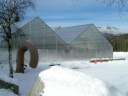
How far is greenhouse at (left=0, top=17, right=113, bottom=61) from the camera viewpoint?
117 ft

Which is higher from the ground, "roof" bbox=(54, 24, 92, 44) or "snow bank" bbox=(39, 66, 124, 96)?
"snow bank" bbox=(39, 66, 124, 96)

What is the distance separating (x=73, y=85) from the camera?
4543mm

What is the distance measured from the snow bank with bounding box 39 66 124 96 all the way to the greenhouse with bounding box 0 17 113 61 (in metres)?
28.8

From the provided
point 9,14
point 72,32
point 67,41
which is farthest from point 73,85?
point 72,32

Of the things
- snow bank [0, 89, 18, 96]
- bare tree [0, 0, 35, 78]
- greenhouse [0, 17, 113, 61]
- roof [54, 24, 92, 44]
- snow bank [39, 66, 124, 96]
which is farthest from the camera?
roof [54, 24, 92, 44]

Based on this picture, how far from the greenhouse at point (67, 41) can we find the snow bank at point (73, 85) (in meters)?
28.8

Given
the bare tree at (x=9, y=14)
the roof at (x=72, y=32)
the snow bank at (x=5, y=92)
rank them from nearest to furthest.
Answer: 1. the snow bank at (x=5, y=92)
2. the bare tree at (x=9, y=14)
3. the roof at (x=72, y=32)

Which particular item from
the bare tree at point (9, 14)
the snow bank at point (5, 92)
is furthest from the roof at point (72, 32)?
the snow bank at point (5, 92)

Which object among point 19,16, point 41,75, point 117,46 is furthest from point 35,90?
point 117,46

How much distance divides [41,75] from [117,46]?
53951 mm

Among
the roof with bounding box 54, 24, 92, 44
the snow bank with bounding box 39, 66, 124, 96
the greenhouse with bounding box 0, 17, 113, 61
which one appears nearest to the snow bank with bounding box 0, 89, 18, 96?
the snow bank with bounding box 39, 66, 124, 96

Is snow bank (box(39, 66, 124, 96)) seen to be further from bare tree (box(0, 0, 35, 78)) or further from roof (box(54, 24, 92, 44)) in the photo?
roof (box(54, 24, 92, 44))

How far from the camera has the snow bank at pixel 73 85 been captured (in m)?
4.42

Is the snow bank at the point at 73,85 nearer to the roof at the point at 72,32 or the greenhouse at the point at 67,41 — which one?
the greenhouse at the point at 67,41
